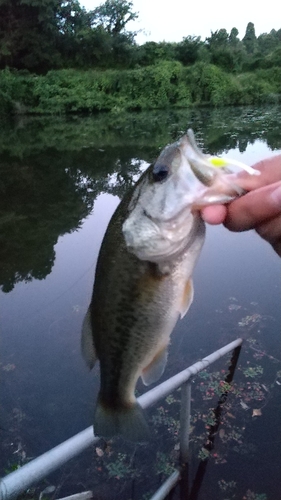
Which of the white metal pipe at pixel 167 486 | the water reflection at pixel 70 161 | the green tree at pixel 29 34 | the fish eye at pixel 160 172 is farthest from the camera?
the green tree at pixel 29 34

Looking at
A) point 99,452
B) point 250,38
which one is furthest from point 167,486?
point 250,38

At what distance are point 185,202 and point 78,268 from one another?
6.37 metres

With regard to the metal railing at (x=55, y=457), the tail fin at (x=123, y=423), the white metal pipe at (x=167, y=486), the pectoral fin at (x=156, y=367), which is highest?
the pectoral fin at (x=156, y=367)

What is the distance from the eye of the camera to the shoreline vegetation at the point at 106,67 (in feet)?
103

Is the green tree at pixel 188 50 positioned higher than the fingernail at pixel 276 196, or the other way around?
the green tree at pixel 188 50

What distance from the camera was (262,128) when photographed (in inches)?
816

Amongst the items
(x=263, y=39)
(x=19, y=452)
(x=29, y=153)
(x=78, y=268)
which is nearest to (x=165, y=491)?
(x=19, y=452)

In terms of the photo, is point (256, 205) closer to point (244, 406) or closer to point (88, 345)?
point (88, 345)

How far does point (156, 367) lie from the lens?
152cm

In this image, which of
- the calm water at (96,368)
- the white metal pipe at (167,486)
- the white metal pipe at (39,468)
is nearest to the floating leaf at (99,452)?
the calm water at (96,368)

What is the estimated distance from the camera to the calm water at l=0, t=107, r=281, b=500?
3645 millimetres

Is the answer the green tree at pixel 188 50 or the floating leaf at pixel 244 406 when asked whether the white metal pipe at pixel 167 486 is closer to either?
the floating leaf at pixel 244 406

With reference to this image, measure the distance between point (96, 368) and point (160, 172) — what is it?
3.87 m

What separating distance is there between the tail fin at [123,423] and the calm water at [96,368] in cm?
202
